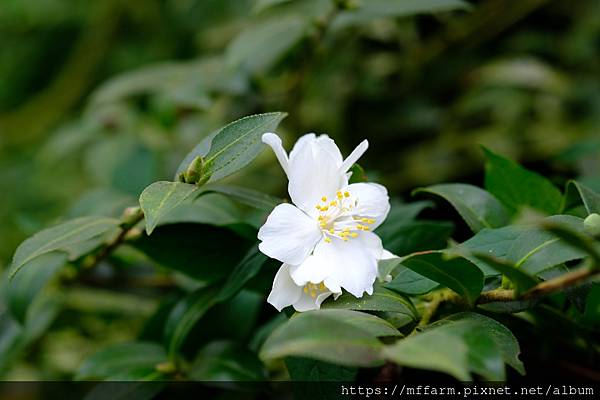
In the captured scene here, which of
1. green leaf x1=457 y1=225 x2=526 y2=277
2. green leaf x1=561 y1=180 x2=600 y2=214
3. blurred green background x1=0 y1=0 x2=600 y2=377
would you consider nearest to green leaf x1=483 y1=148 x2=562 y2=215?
green leaf x1=561 y1=180 x2=600 y2=214

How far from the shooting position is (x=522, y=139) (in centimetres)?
113

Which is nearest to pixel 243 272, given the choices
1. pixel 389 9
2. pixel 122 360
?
pixel 122 360

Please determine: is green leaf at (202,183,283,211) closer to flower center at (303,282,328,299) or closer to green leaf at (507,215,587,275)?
flower center at (303,282,328,299)

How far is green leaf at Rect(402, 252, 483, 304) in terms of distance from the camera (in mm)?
415

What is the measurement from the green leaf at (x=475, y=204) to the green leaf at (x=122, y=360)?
0.29 meters

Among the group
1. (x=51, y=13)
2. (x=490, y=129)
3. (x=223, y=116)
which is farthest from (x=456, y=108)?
(x=51, y=13)

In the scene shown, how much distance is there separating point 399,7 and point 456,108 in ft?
1.53

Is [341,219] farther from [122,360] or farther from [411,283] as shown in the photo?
[122,360]

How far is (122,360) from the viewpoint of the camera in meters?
0.60

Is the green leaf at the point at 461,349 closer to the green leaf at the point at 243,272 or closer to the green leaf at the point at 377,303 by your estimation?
the green leaf at the point at 377,303

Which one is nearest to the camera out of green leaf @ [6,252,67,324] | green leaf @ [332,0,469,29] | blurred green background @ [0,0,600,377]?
green leaf @ [6,252,67,324]

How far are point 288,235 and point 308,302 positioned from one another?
49 millimetres

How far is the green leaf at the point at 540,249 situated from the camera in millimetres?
411

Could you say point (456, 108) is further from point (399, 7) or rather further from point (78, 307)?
point (78, 307)
